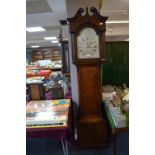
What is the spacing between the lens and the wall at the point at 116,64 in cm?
438

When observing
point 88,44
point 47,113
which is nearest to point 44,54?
point 88,44

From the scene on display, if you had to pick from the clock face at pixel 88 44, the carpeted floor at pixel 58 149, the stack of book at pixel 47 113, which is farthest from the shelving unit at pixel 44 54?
the clock face at pixel 88 44

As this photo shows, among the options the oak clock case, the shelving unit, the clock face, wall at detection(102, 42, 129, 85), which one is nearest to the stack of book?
the oak clock case

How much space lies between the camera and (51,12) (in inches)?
153

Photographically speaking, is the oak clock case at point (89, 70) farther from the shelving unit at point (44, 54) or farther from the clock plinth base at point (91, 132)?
the shelving unit at point (44, 54)

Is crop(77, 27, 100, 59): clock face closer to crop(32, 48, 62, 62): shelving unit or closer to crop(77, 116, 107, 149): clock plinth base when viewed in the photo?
crop(77, 116, 107, 149): clock plinth base

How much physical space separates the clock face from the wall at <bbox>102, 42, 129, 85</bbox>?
6.06ft

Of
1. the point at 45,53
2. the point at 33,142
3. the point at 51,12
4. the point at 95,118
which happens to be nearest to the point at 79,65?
the point at 95,118

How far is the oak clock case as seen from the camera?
2504 mm
